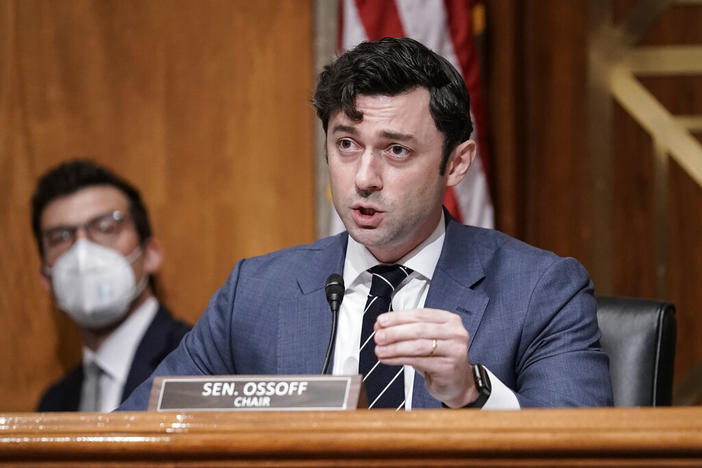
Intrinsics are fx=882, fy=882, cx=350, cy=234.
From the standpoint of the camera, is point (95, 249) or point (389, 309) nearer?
point (389, 309)

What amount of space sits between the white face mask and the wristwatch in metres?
1.79

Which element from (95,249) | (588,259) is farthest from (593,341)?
(95,249)

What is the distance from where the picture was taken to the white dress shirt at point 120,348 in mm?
2943

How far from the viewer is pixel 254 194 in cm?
334

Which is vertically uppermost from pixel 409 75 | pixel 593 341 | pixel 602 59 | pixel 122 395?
pixel 602 59

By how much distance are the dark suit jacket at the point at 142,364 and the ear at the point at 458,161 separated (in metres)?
1.34

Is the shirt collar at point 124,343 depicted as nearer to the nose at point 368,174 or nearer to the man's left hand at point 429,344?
the nose at point 368,174

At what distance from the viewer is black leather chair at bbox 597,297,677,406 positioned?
186cm

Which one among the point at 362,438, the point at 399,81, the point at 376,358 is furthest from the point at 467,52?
the point at 362,438

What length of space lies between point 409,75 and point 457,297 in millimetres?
457

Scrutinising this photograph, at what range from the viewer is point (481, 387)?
142 centimetres

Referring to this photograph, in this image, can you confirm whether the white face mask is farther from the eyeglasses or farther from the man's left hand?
the man's left hand

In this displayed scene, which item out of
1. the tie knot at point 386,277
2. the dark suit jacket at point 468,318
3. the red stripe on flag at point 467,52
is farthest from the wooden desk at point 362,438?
the red stripe on flag at point 467,52

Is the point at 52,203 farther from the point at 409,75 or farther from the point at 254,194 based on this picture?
the point at 409,75
